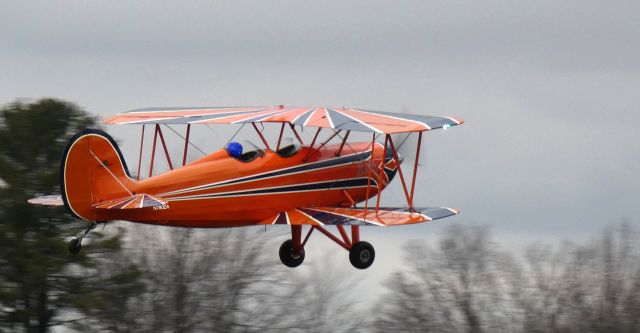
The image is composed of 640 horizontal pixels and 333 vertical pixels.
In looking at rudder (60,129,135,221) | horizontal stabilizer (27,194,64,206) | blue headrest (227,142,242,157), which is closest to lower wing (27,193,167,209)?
rudder (60,129,135,221)

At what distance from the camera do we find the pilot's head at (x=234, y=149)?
2311 cm

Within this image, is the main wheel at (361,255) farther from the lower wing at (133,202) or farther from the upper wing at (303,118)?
the lower wing at (133,202)

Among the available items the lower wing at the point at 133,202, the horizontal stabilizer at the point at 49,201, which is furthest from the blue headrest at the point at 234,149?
the horizontal stabilizer at the point at 49,201

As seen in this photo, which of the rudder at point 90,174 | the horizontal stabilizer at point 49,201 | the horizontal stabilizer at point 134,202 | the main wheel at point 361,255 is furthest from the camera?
the main wheel at point 361,255

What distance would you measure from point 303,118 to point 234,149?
1.28 m

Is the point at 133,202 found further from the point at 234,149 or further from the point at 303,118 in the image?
the point at 303,118

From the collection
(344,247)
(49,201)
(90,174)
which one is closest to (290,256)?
(344,247)

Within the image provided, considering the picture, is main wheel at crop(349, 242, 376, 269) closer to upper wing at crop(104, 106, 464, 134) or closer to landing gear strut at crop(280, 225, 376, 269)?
landing gear strut at crop(280, 225, 376, 269)

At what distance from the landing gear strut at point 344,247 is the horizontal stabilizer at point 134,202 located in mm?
→ 2863

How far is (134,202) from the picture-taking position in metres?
21.8

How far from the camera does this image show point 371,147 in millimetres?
25141

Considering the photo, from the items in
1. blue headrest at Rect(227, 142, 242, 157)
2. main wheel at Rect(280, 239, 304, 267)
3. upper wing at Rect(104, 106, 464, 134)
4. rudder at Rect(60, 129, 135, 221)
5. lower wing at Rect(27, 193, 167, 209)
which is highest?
upper wing at Rect(104, 106, 464, 134)

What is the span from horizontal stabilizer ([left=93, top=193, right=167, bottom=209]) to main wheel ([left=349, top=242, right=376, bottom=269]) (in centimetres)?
353

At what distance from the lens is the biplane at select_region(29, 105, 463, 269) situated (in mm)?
22281
